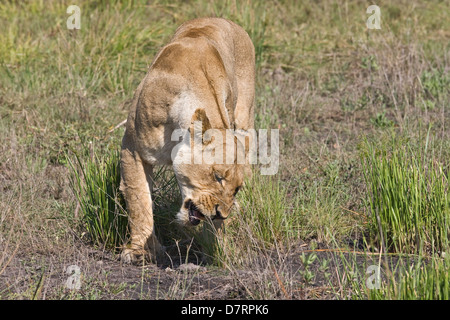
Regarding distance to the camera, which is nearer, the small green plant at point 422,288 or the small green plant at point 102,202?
the small green plant at point 422,288

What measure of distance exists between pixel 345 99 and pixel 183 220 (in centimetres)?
372

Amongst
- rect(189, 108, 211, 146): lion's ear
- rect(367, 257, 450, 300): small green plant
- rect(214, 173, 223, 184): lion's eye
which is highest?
rect(189, 108, 211, 146): lion's ear

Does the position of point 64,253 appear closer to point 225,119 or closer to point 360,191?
point 225,119

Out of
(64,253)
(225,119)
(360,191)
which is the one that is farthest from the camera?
(360,191)

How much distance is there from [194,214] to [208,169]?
0.33m

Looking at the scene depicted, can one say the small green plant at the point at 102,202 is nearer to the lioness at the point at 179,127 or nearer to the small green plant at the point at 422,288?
the lioness at the point at 179,127

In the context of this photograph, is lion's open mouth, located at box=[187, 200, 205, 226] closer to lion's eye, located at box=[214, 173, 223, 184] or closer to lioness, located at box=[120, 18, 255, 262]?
lioness, located at box=[120, 18, 255, 262]

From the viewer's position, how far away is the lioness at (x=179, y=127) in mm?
4055

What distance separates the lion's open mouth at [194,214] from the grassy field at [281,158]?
210 millimetres

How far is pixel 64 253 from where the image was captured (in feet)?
14.4

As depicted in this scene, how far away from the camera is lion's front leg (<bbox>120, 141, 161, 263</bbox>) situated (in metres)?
4.45

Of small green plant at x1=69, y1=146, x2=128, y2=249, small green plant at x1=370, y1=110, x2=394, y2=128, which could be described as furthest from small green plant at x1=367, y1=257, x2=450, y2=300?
small green plant at x1=370, y1=110, x2=394, y2=128

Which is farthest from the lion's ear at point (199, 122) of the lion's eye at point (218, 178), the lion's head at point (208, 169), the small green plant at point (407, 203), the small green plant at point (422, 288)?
the small green plant at point (422, 288)
